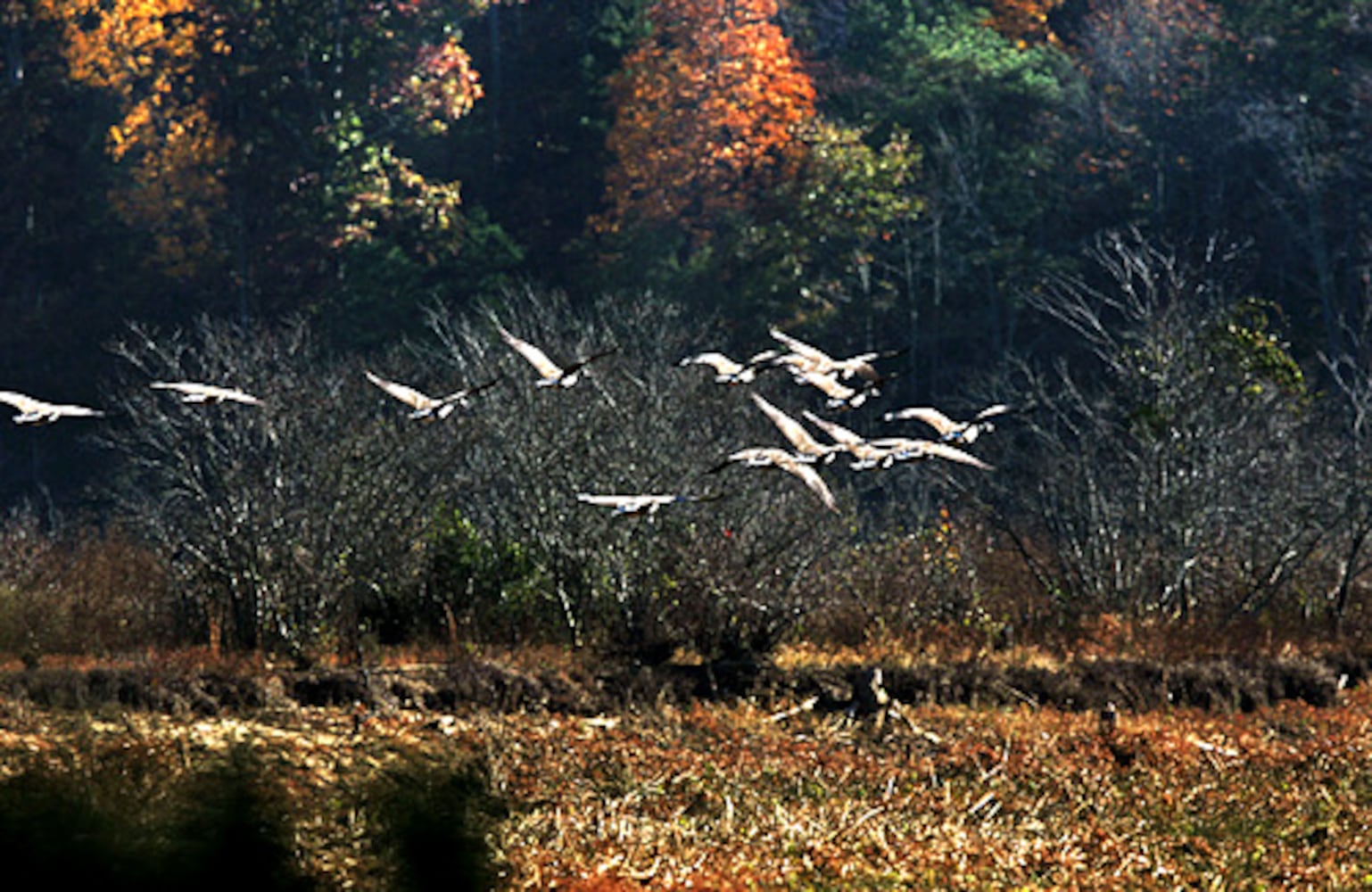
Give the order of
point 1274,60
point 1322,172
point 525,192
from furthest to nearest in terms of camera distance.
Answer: point 525,192 → point 1274,60 → point 1322,172

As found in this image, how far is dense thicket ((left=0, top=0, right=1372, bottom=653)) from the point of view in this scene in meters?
27.6

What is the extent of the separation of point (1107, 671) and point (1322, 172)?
1874cm

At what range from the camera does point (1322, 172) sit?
117 ft

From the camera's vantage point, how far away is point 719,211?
43781mm

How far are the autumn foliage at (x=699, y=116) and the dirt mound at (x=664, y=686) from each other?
24.2 m

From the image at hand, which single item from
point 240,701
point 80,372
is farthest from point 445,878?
point 80,372

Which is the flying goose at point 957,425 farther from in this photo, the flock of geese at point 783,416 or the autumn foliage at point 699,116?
the autumn foliage at point 699,116

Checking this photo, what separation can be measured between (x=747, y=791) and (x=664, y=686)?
473 cm

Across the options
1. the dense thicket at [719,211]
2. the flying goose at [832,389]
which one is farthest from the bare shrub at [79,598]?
the flying goose at [832,389]

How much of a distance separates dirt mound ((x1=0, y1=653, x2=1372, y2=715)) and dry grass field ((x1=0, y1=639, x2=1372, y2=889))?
0.29m

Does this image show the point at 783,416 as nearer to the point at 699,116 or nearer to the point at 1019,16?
the point at 699,116

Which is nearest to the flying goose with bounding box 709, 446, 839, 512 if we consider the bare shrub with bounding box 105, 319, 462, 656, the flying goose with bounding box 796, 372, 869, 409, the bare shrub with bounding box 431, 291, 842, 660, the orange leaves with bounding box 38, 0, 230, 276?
the flying goose with bounding box 796, 372, 869, 409

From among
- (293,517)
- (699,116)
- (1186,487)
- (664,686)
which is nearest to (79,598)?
(293,517)

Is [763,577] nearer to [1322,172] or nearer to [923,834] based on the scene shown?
[923,834]
